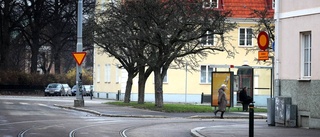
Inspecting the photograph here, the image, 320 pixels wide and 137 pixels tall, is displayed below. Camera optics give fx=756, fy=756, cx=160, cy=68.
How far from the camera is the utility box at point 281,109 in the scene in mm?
27297

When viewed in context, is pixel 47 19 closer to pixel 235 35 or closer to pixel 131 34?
pixel 235 35

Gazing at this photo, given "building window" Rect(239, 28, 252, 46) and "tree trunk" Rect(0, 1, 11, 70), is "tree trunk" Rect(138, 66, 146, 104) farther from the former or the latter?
"tree trunk" Rect(0, 1, 11, 70)

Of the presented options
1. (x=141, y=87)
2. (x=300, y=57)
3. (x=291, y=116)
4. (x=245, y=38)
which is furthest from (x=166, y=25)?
(x=245, y=38)

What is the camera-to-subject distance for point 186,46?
50.0 metres

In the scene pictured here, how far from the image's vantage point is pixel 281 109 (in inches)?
1085

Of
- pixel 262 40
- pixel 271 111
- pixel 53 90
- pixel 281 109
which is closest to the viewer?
pixel 262 40

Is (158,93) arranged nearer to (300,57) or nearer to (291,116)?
(291,116)

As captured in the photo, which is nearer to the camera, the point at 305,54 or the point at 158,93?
the point at 305,54

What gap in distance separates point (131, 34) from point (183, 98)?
22.2 m

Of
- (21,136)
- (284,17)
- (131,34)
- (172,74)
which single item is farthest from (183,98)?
(21,136)

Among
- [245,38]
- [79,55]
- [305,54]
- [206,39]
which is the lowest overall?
[305,54]

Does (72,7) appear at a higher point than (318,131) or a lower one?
higher

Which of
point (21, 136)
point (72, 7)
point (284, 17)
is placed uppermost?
point (72, 7)

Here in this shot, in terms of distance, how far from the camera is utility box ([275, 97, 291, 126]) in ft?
89.6
